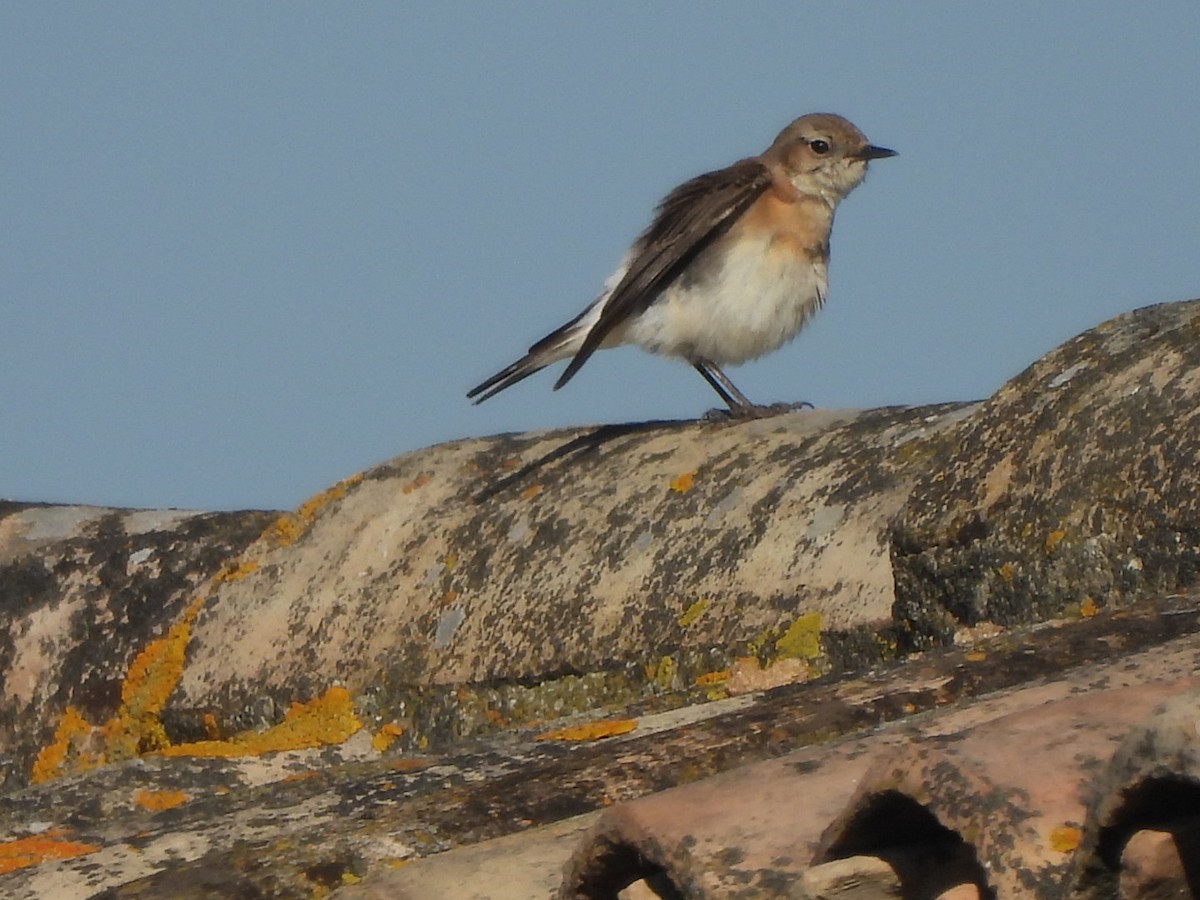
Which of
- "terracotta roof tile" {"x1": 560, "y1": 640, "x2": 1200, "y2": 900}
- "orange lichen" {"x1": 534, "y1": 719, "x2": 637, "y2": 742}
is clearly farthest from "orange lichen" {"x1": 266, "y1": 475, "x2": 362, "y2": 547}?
"terracotta roof tile" {"x1": 560, "y1": 640, "x2": 1200, "y2": 900}

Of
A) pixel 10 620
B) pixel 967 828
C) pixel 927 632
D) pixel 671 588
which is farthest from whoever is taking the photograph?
pixel 10 620

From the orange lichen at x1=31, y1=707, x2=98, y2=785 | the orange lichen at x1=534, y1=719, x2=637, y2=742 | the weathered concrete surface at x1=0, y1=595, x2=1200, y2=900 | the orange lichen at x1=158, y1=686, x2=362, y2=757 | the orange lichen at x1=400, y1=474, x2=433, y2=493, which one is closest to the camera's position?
the weathered concrete surface at x1=0, y1=595, x2=1200, y2=900

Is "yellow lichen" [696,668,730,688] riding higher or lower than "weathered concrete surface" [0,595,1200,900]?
lower

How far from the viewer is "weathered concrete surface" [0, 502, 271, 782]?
16.4 ft

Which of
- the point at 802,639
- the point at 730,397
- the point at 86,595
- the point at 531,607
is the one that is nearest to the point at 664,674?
the point at 802,639

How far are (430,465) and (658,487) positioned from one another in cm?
99

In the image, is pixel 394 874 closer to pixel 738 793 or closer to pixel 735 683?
pixel 738 793

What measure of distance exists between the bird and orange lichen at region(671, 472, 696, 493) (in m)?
3.05

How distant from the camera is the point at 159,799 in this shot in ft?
9.64

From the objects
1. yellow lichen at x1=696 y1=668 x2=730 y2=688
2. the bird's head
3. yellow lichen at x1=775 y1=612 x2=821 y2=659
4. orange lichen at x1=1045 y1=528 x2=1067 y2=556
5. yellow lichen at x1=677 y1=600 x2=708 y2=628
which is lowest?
yellow lichen at x1=696 y1=668 x2=730 y2=688

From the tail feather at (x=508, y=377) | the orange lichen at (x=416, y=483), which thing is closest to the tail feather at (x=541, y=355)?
the tail feather at (x=508, y=377)

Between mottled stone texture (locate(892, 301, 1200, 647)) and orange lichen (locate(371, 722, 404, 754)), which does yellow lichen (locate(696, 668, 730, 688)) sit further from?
orange lichen (locate(371, 722, 404, 754))

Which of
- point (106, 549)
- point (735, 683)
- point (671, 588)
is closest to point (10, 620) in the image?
point (106, 549)

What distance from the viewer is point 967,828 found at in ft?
4.72
